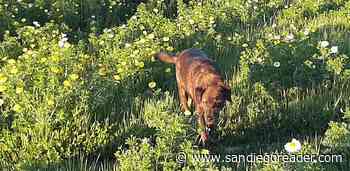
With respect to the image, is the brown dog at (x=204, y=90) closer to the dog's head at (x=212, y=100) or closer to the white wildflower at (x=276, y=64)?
the dog's head at (x=212, y=100)

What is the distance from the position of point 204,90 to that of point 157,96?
0.97 meters

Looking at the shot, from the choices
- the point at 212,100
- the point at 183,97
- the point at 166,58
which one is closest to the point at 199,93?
the point at 212,100

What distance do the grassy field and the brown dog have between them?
13 cm

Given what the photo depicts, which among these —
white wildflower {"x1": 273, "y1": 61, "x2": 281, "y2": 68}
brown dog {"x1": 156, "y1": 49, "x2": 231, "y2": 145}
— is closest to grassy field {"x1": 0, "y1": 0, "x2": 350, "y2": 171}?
white wildflower {"x1": 273, "y1": 61, "x2": 281, "y2": 68}

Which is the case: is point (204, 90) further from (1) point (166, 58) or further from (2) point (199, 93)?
(1) point (166, 58)

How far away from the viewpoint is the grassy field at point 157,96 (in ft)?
14.5

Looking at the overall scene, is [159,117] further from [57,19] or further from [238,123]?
[57,19]

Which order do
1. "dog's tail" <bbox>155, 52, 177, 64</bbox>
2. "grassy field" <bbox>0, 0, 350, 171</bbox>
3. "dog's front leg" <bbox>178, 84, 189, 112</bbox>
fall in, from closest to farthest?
"grassy field" <bbox>0, 0, 350, 171</bbox>, "dog's front leg" <bbox>178, 84, 189, 112</bbox>, "dog's tail" <bbox>155, 52, 177, 64</bbox>

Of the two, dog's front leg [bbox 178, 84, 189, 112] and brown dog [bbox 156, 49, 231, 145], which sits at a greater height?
brown dog [bbox 156, 49, 231, 145]

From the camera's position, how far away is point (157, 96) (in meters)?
5.73

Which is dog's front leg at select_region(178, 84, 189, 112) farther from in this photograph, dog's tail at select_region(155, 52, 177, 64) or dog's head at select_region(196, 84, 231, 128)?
dog's head at select_region(196, 84, 231, 128)

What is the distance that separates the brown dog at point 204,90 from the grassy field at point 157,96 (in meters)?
0.13

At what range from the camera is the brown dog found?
479 cm

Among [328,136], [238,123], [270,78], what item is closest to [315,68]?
[270,78]
